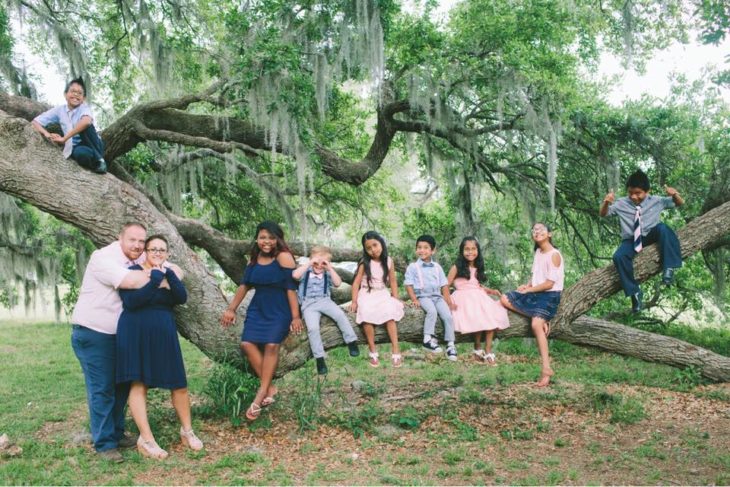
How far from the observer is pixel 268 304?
5453 mm

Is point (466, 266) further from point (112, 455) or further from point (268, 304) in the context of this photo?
point (112, 455)

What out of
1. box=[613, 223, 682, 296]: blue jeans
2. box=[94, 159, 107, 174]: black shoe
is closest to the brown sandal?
box=[94, 159, 107, 174]: black shoe

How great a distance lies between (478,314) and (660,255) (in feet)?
5.87

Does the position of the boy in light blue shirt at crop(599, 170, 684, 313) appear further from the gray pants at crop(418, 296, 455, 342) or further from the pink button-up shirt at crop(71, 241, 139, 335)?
the pink button-up shirt at crop(71, 241, 139, 335)

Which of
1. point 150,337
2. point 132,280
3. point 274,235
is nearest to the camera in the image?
point 132,280

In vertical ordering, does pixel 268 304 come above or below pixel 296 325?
above

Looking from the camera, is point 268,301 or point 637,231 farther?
point 637,231

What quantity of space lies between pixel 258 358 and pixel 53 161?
2367mm

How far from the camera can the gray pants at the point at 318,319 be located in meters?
5.54

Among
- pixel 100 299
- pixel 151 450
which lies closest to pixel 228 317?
pixel 100 299

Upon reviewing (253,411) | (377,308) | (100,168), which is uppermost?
(100,168)

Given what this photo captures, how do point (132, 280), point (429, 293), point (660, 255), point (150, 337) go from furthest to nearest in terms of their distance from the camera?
point (660, 255), point (429, 293), point (150, 337), point (132, 280)

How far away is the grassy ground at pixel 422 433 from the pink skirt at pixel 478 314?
936mm

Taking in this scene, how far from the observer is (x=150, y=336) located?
4793mm
